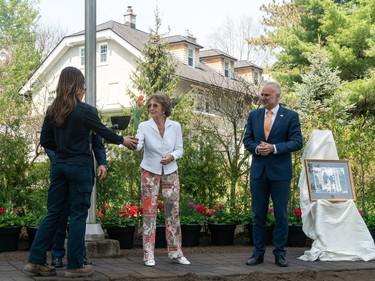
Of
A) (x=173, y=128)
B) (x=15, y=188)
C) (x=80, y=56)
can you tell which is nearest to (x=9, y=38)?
(x=80, y=56)

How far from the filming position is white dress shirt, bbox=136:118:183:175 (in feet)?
19.0

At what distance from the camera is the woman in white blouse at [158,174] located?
5789mm

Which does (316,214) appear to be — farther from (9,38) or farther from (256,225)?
(9,38)

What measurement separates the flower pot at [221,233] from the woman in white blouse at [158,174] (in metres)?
1.71

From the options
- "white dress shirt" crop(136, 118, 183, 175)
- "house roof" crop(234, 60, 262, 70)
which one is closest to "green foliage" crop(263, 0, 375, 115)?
"house roof" crop(234, 60, 262, 70)

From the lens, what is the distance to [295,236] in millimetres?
7781

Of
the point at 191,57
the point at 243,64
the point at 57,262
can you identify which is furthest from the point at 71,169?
the point at 243,64

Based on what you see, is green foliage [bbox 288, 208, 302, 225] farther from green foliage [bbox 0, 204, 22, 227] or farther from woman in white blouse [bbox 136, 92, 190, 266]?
green foliage [bbox 0, 204, 22, 227]

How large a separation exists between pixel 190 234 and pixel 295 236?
1507 millimetres

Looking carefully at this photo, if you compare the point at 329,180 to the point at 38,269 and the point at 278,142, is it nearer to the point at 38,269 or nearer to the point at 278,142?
the point at 278,142

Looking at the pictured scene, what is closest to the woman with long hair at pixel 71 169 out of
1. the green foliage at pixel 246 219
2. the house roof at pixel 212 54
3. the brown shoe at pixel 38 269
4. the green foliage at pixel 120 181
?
the brown shoe at pixel 38 269

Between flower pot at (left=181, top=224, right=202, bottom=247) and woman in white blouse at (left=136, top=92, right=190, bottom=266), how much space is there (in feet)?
4.64

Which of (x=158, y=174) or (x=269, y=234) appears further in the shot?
(x=269, y=234)

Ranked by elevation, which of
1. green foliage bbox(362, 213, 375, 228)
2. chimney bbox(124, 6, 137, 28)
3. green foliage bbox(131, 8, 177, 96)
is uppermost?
chimney bbox(124, 6, 137, 28)
